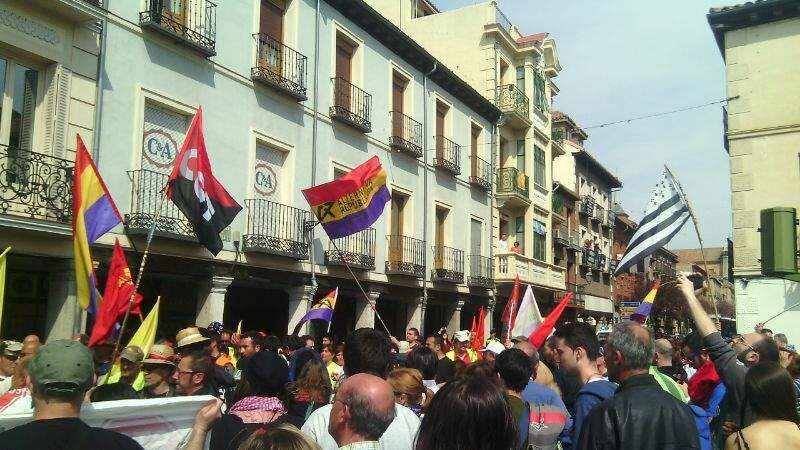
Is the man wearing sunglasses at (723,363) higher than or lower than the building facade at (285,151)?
lower

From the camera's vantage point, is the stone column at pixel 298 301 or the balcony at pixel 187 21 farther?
the stone column at pixel 298 301

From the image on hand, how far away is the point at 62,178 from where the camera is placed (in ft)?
34.1

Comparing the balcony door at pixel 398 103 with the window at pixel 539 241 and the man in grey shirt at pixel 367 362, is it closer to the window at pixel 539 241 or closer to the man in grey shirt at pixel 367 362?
the window at pixel 539 241

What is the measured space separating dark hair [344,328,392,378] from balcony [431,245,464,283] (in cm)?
1608

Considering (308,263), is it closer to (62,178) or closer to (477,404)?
(62,178)

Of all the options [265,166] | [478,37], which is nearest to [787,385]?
[265,166]

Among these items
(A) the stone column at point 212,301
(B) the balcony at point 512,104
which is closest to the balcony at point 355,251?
(A) the stone column at point 212,301

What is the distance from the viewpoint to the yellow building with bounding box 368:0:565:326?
25.2 meters

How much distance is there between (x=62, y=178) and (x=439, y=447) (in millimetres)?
9489

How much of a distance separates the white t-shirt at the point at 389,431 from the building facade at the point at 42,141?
7.36 meters

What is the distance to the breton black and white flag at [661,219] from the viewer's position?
942cm

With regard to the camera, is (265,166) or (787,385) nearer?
(787,385)

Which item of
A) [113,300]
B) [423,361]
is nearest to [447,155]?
[113,300]

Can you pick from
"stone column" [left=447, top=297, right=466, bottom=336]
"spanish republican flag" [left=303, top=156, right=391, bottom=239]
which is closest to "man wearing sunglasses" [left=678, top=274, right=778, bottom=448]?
"spanish republican flag" [left=303, top=156, right=391, bottom=239]
